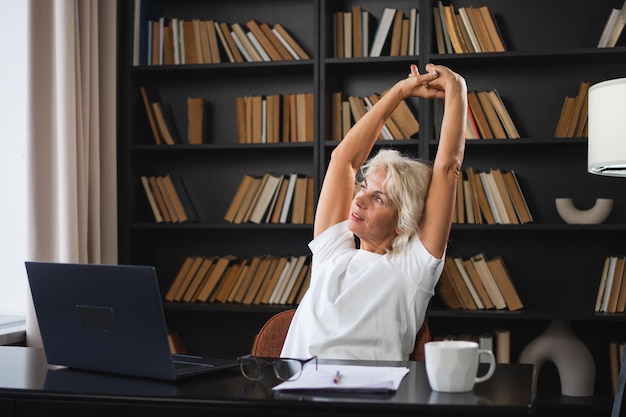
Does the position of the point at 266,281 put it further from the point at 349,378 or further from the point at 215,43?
the point at 349,378

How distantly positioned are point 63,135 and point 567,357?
7.21 ft

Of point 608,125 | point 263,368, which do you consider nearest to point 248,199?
point 608,125

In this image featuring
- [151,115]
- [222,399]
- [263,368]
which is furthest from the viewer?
[151,115]

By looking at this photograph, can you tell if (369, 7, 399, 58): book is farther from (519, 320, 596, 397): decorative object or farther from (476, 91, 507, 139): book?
(519, 320, 596, 397): decorative object

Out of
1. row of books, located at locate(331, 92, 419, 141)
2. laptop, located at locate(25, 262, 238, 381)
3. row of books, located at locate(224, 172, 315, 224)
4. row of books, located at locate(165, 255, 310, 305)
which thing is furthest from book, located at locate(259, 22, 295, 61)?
laptop, located at locate(25, 262, 238, 381)

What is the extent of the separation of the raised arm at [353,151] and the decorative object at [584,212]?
1345 mm

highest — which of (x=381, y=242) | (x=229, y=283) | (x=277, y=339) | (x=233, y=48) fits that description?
(x=233, y=48)

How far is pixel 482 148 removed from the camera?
380 cm

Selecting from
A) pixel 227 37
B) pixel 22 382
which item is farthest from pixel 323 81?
pixel 22 382

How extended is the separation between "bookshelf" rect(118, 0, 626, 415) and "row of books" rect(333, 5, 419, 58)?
51mm

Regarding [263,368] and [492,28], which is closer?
[263,368]

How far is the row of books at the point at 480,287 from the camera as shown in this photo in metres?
3.59

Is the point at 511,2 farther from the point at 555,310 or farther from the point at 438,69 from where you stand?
the point at 438,69

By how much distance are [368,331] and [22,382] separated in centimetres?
89
